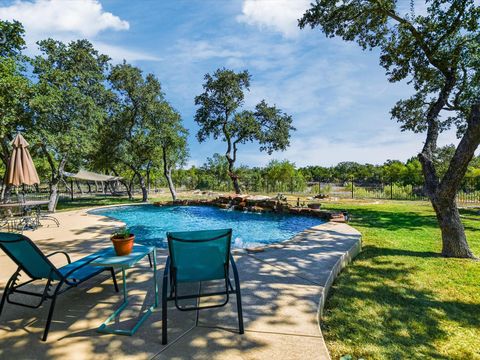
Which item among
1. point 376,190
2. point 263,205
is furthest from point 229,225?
point 376,190

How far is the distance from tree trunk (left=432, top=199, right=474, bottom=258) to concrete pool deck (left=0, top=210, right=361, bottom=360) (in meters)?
2.39

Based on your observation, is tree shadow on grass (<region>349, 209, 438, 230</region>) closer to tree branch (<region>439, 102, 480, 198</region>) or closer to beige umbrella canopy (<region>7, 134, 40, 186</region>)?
tree branch (<region>439, 102, 480, 198</region>)

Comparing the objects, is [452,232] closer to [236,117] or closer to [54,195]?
[236,117]

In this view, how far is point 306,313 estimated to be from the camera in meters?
2.70

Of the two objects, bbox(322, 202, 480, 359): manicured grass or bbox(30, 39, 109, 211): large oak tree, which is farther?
bbox(30, 39, 109, 211): large oak tree

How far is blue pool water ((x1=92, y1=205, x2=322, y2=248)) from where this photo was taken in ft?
25.8

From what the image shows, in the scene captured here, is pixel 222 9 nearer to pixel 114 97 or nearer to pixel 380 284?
pixel 380 284

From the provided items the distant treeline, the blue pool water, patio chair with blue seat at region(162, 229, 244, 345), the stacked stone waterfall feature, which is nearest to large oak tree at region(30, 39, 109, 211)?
the blue pool water

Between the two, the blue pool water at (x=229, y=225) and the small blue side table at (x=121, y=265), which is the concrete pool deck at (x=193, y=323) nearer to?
the small blue side table at (x=121, y=265)

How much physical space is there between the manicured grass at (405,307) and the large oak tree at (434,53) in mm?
1099

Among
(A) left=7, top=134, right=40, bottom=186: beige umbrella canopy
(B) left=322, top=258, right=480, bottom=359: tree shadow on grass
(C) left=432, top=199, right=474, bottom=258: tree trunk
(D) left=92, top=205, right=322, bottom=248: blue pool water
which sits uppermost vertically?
(A) left=7, top=134, right=40, bottom=186: beige umbrella canopy

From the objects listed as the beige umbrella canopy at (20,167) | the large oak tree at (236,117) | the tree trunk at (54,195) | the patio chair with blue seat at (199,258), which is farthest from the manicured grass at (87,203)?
the patio chair with blue seat at (199,258)

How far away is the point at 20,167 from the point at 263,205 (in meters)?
9.79

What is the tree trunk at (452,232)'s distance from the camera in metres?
4.78
